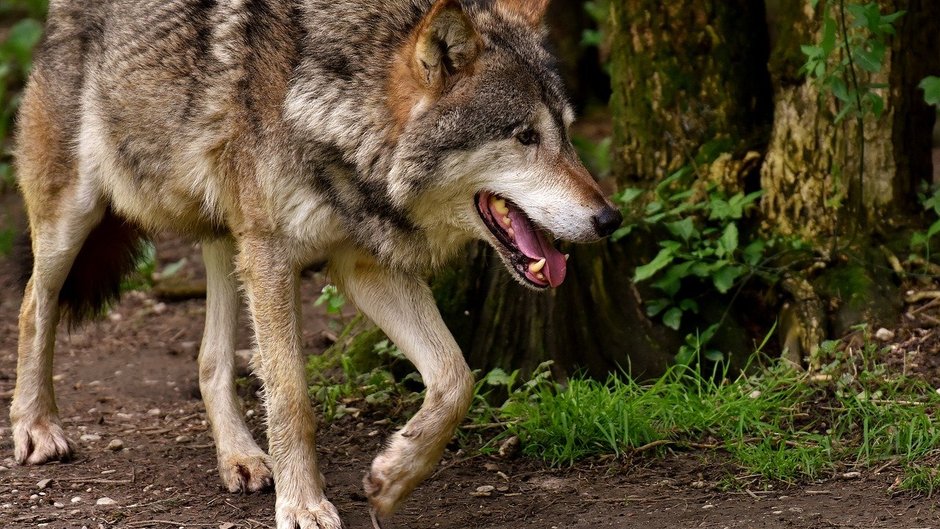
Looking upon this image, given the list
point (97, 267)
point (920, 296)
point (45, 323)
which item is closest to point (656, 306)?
point (920, 296)

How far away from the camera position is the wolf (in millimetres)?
3711

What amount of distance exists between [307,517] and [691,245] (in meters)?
2.25

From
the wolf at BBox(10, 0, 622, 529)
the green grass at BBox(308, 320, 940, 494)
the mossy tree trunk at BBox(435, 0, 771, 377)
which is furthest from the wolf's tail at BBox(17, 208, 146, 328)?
the mossy tree trunk at BBox(435, 0, 771, 377)

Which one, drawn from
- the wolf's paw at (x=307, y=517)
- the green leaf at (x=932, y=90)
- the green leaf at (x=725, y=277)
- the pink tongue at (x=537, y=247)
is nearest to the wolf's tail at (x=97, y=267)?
the wolf's paw at (x=307, y=517)

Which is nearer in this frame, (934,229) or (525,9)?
(525,9)

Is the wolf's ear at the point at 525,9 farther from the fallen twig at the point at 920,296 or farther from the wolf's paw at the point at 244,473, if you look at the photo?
the fallen twig at the point at 920,296

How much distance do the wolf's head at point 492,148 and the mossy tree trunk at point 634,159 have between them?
3.99 ft

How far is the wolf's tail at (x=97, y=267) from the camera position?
5.08 meters

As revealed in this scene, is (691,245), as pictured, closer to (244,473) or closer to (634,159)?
(634,159)

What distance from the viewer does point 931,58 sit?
4.92 metres

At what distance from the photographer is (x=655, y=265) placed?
4848 mm

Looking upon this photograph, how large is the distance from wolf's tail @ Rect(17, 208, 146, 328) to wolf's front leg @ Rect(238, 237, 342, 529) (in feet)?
4.33

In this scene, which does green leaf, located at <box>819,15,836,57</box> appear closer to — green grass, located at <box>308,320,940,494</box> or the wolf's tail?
green grass, located at <box>308,320,940,494</box>

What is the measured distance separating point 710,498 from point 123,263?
286cm
